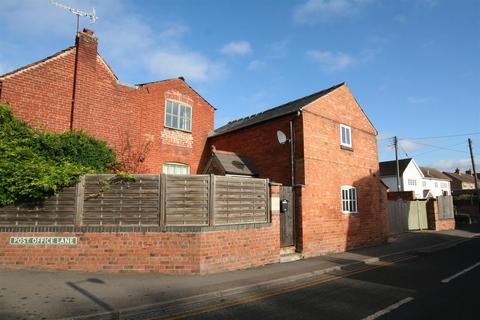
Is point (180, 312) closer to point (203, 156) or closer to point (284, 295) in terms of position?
point (284, 295)

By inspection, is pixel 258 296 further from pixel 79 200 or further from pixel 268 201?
pixel 79 200

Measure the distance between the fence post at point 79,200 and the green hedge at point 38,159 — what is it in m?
0.19

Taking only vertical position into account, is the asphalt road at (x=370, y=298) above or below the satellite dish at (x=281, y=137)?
below

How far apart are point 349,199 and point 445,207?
15.0 meters

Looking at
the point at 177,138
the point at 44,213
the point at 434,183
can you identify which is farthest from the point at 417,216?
the point at 434,183

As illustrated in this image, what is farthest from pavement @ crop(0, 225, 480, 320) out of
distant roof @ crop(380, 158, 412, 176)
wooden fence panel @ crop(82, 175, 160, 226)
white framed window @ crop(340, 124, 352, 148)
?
A: distant roof @ crop(380, 158, 412, 176)

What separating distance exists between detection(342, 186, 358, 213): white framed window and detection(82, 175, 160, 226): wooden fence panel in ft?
29.9

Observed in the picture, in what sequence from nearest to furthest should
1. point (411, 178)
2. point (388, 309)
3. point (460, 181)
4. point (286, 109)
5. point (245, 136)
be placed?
point (388, 309), point (286, 109), point (245, 136), point (411, 178), point (460, 181)

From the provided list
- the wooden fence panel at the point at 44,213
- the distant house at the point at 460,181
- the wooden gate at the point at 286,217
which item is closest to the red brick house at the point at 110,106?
the wooden fence panel at the point at 44,213

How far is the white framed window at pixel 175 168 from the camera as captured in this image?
16.2 metres

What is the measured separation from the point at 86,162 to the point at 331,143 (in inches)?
389

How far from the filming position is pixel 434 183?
5556 cm

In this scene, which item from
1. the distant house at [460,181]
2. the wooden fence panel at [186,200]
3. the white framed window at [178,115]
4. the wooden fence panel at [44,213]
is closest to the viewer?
the wooden fence panel at [44,213]

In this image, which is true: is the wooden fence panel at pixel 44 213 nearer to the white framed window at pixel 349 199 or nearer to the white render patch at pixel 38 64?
the white render patch at pixel 38 64
